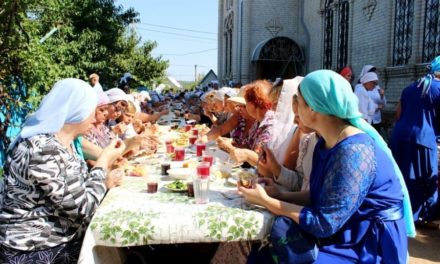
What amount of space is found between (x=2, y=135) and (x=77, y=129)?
4463 millimetres

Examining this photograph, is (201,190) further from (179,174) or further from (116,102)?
(116,102)

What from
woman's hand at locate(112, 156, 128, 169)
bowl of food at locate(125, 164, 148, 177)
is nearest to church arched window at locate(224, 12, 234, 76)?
woman's hand at locate(112, 156, 128, 169)

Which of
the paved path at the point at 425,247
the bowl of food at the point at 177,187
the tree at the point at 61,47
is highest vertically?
the tree at the point at 61,47

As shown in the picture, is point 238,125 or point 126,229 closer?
point 126,229

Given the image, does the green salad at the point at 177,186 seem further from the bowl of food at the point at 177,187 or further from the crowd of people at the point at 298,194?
the crowd of people at the point at 298,194

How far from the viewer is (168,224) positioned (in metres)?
2.10

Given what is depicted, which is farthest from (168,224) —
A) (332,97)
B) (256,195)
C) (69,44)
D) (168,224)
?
(69,44)

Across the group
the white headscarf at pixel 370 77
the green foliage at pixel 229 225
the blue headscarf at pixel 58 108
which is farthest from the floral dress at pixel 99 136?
the white headscarf at pixel 370 77

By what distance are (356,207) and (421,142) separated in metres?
3.27

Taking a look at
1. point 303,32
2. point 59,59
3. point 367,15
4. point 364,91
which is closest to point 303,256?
point 364,91

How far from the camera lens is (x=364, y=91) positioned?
7523 mm

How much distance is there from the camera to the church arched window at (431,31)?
8719mm

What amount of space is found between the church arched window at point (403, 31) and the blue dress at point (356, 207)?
28.4ft

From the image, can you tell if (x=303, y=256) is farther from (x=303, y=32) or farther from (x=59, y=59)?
(x=303, y=32)
